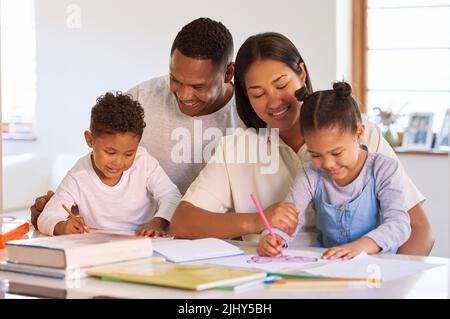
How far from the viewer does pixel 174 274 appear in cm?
139

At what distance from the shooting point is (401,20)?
178 inches

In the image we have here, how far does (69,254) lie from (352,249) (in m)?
0.56

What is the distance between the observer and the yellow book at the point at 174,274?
1.33 meters

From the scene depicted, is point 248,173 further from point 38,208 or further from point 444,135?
point 444,135

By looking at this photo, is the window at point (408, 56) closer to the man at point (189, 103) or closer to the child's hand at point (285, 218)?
the man at point (189, 103)

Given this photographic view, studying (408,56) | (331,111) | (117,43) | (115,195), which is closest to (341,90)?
(331,111)

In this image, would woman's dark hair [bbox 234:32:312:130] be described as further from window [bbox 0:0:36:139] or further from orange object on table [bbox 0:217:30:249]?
window [bbox 0:0:36:139]

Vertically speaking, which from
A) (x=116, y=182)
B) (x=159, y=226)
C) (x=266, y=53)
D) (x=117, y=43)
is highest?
(x=117, y=43)

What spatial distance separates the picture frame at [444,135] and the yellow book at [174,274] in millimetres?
3110

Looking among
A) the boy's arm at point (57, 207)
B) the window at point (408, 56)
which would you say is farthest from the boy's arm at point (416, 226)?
the window at point (408, 56)

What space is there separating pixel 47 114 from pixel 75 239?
4.00m

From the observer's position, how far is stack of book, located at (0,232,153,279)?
145 centimetres

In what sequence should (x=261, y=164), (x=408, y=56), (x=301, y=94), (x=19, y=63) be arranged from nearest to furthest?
(x=301, y=94)
(x=261, y=164)
(x=408, y=56)
(x=19, y=63)
